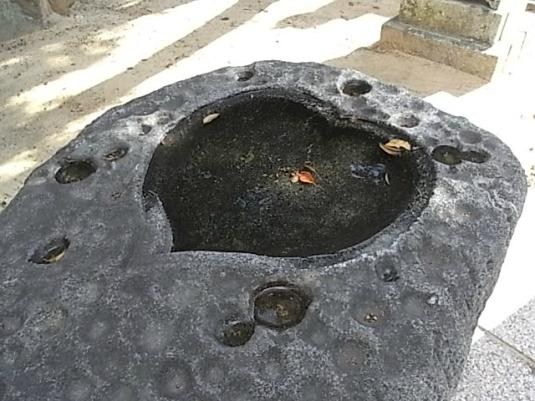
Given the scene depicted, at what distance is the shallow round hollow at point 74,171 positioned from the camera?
138 cm

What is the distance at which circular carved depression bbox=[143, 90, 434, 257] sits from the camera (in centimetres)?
146

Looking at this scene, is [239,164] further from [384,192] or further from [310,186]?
[384,192]

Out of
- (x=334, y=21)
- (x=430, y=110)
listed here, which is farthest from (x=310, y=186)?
(x=334, y=21)

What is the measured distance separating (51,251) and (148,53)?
244 centimetres

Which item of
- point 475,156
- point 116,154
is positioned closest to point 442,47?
point 475,156

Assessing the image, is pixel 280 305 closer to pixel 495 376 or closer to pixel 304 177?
pixel 304 177

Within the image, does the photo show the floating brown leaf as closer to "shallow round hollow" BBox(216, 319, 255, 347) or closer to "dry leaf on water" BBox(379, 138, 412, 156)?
"dry leaf on water" BBox(379, 138, 412, 156)

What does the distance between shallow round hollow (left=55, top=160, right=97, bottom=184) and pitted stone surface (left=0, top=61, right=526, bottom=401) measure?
0.01 metres

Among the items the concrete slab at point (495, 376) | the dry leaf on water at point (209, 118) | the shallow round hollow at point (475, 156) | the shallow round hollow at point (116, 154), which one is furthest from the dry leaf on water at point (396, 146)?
the concrete slab at point (495, 376)

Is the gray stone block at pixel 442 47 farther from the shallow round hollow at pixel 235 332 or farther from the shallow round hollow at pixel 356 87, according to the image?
the shallow round hollow at pixel 235 332

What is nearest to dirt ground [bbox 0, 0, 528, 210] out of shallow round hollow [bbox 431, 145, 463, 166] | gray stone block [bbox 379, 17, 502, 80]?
gray stone block [bbox 379, 17, 502, 80]

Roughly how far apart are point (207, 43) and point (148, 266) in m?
2.61

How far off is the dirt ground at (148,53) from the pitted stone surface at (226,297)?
138 centimetres

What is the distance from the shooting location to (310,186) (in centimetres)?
163
